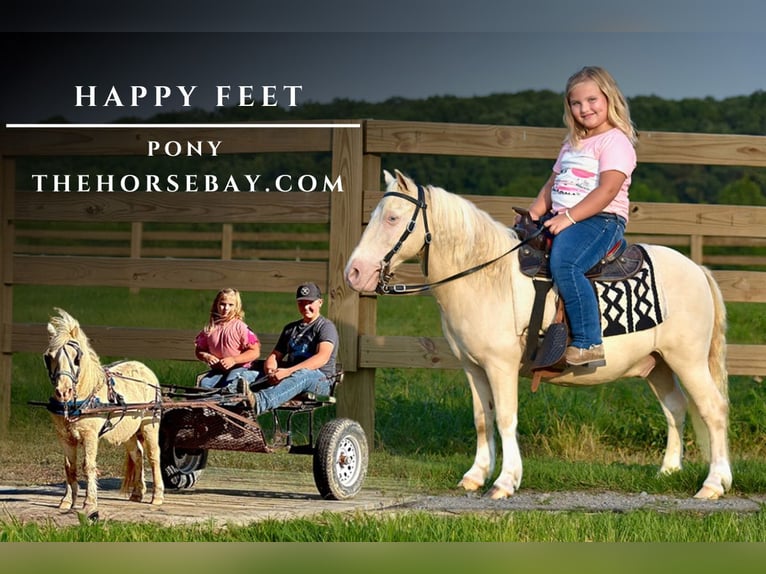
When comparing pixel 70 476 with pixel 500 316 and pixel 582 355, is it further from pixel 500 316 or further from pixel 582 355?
pixel 582 355

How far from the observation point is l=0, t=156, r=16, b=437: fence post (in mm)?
9828

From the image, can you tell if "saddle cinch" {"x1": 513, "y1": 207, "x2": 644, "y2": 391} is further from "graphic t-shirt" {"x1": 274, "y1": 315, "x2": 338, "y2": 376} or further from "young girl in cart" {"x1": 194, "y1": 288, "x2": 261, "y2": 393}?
"young girl in cart" {"x1": 194, "y1": 288, "x2": 261, "y2": 393}

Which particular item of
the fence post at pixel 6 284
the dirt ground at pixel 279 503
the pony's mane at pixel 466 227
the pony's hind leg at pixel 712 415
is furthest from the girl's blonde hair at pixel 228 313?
the fence post at pixel 6 284

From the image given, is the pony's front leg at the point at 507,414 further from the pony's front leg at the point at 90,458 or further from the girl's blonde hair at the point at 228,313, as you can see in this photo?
the pony's front leg at the point at 90,458

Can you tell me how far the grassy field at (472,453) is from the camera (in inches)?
212

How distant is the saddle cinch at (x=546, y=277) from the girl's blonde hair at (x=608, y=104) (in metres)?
0.66

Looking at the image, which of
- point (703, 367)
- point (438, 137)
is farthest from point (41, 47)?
point (703, 367)

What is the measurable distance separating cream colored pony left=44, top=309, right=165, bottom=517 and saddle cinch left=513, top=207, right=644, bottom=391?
2347 mm

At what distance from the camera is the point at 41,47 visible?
68.3 ft

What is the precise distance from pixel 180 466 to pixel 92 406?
1.33 metres

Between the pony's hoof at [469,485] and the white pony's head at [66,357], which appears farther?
the pony's hoof at [469,485]

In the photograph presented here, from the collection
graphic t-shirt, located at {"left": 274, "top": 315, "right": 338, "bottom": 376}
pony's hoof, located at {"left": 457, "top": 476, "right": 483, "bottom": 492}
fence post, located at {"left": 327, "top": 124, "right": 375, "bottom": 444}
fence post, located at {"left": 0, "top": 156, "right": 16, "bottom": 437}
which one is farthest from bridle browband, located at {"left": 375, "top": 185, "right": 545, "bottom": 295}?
fence post, located at {"left": 0, "top": 156, "right": 16, "bottom": 437}

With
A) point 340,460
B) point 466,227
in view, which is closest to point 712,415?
point 466,227

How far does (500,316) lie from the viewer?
6965 mm
